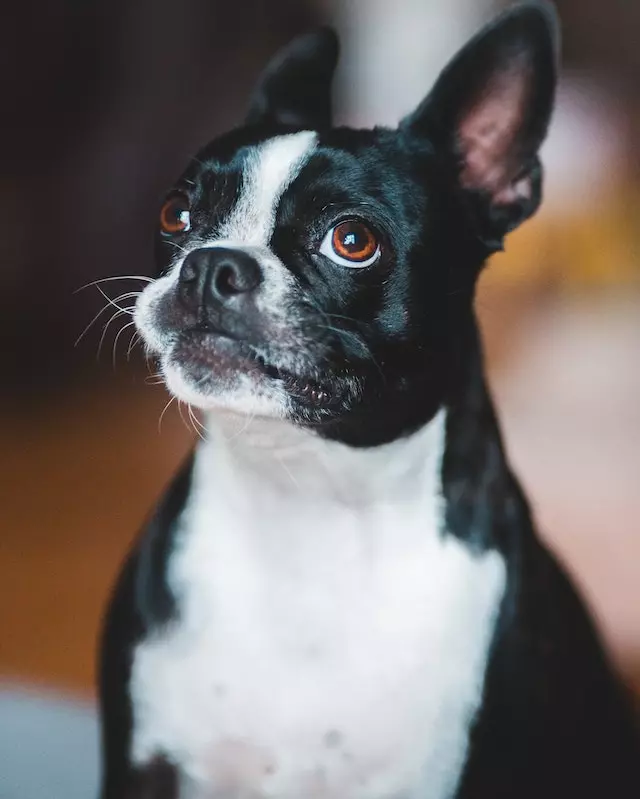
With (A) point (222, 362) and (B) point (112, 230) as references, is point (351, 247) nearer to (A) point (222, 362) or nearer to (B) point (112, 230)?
(A) point (222, 362)

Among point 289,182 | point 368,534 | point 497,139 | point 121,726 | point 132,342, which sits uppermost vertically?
point 497,139

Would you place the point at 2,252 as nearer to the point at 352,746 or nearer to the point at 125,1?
the point at 125,1

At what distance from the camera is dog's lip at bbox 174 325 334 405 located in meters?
0.95

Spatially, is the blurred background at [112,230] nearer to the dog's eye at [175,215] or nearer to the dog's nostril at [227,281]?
the dog's eye at [175,215]

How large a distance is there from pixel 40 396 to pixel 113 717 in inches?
14.9

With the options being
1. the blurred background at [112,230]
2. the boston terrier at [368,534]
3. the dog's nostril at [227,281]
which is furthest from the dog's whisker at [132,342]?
the dog's nostril at [227,281]

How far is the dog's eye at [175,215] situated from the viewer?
3.54 feet

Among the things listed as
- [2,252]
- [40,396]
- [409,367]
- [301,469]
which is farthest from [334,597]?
[2,252]

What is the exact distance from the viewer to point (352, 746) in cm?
107

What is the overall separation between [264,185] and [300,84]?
0.23 m

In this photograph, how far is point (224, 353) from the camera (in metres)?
0.95

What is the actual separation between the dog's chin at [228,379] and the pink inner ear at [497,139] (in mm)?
330

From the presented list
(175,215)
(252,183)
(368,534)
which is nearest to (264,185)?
(252,183)

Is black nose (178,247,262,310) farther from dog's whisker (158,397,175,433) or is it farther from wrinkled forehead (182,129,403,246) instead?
dog's whisker (158,397,175,433)
